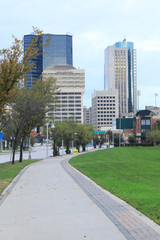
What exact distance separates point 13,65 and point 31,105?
15.7m

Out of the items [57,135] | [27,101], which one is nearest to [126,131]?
[57,135]

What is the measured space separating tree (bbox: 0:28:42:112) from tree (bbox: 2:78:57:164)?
12743 millimetres

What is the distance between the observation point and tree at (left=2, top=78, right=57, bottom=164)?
31438 mm

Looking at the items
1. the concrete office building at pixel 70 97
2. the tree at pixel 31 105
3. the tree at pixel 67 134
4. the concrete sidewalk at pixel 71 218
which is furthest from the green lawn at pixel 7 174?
the concrete office building at pixel 70 97

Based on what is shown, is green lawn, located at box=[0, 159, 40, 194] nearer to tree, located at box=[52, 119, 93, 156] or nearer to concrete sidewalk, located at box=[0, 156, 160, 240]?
concrete sidewalk, located at box=[0, 156, 160, 240]

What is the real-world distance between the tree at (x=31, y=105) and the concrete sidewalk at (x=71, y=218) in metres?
19.6

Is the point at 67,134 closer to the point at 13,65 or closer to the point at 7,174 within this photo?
the point at 7,174

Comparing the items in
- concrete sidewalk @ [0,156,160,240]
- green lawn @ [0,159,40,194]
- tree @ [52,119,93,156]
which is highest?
tree @ [52,119,93,156]

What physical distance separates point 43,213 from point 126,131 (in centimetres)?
11903

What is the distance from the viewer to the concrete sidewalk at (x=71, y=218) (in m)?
6.34

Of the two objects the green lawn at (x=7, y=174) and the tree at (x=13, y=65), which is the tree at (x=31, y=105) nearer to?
the green lawn at (x=7, y=174)

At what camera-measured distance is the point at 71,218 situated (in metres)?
7.68

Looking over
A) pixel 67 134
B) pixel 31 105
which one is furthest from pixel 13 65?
pixel 67 134

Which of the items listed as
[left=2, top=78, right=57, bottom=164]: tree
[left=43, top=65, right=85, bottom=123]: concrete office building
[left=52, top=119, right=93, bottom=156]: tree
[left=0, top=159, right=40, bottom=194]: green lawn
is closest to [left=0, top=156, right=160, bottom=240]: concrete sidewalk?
[left=0, top=159, right=40, bottom=194]: green lawn
